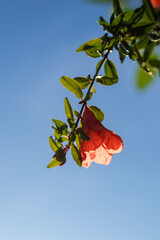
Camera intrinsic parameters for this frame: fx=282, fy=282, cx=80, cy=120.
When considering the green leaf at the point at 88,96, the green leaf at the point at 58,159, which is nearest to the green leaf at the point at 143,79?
the green leaf at the point at 88,96

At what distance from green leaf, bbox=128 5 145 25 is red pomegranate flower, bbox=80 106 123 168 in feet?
1.29

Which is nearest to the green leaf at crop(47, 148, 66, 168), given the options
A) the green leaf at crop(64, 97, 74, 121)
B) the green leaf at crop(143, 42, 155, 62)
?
the green leaf at crop(64, 97, 74, 121)

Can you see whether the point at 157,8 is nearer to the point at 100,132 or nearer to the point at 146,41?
the point at 146,41

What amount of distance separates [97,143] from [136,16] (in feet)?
1.72

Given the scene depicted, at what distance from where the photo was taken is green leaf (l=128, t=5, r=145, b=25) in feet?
2.78

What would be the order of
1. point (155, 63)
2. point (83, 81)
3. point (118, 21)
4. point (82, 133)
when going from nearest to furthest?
point (155, 63), point (118, 21), point (82, 133), point (83, 81)

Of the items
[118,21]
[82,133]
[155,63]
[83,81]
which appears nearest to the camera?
[155,63]

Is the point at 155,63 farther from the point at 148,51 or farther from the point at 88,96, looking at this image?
the point at 88,96

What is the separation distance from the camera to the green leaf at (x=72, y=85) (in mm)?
1130

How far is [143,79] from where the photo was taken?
0.85m

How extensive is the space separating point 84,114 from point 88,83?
0.42ft

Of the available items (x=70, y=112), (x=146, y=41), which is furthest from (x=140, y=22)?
(x=70, y=112)

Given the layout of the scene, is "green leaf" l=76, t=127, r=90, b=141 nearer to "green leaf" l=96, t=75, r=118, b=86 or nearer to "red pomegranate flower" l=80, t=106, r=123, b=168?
"red pomegranate flower" l=80, t=106, r=123, b=168

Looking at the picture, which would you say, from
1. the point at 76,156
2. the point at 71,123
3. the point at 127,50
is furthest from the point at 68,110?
the point at 127,50
